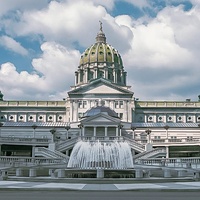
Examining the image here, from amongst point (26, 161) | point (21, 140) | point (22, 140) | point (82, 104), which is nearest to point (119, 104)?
point (82, 104)

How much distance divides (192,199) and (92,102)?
10701 centimetres

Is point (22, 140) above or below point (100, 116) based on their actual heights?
below

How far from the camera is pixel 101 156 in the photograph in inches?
2039

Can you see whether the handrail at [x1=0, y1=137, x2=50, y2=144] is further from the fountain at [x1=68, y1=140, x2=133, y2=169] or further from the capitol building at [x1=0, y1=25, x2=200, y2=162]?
the fountain at [x1=68, y1=140, x2=133, y2=169]

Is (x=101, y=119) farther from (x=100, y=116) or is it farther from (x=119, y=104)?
(x=119, y=104)

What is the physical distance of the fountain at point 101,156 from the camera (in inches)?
1955

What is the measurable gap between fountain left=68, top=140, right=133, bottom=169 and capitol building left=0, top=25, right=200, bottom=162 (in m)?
21.8

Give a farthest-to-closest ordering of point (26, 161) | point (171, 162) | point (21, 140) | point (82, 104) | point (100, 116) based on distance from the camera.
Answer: point (82, 104)
point (100, 116)
point (21, 140)
point (26, 161)
point (171, 162)

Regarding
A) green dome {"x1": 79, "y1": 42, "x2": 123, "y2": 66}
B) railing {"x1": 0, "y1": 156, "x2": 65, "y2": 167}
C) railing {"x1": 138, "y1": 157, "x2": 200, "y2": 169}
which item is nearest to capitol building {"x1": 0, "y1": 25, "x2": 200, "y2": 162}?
green dome {"x1": 79, "y1": 42, "x2": 123, "y2": 66}

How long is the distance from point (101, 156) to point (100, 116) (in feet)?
150

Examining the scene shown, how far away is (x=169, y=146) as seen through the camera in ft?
271

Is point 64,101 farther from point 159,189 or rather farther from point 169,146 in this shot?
point 159,189

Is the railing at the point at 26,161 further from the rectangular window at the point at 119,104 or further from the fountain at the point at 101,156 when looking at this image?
the rectangular window at the point at 119,104

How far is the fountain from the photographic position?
49.7 m
